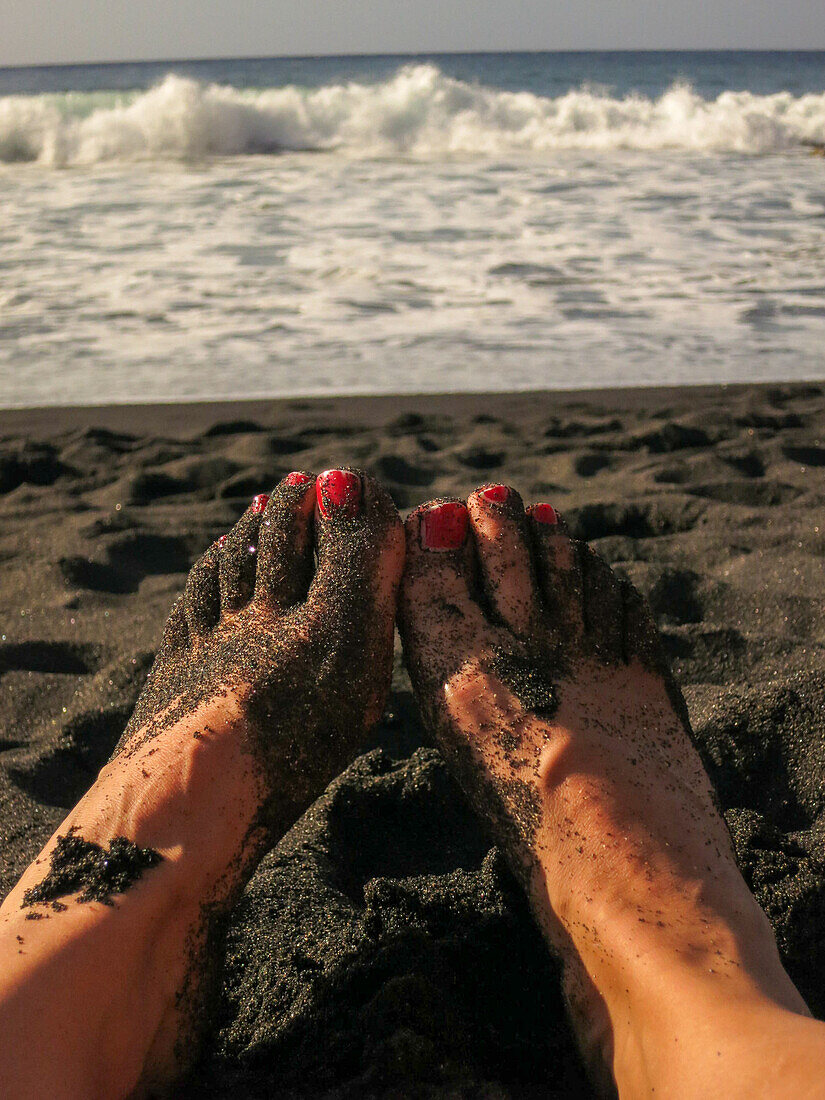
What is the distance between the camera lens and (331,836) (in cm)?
146

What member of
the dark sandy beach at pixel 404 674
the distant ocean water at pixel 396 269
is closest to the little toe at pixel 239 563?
the dark sandy beach at pixel 404 674

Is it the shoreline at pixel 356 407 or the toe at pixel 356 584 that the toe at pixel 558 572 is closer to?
the toe at pixel 356 584

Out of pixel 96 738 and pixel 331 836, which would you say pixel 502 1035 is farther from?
pixel 96 738

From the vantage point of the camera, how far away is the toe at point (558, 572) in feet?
5.45

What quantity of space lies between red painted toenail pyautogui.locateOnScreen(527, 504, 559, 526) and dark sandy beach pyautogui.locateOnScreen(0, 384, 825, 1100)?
341mm

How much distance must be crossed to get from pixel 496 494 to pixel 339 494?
28 cm

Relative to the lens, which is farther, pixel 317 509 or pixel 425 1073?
pixel 317 509

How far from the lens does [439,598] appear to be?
1.65 meters

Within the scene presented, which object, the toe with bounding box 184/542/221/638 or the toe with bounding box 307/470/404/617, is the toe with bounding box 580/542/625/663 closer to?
the toe with bounding box 307/470/404/617

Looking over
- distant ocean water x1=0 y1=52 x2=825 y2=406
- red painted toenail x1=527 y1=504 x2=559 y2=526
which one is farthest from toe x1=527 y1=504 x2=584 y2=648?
distant ocean water x1=0 y1=52 x2=825 y2=406

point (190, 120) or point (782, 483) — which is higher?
point (190, 120)

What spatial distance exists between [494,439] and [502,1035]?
2133 millimetres

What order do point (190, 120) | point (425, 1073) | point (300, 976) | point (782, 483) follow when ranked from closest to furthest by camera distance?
1. point (425, 1073)
2. point (300, 976)
3. point (782, 483)
4. point (190, 120)

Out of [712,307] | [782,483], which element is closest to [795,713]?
[782,483]
